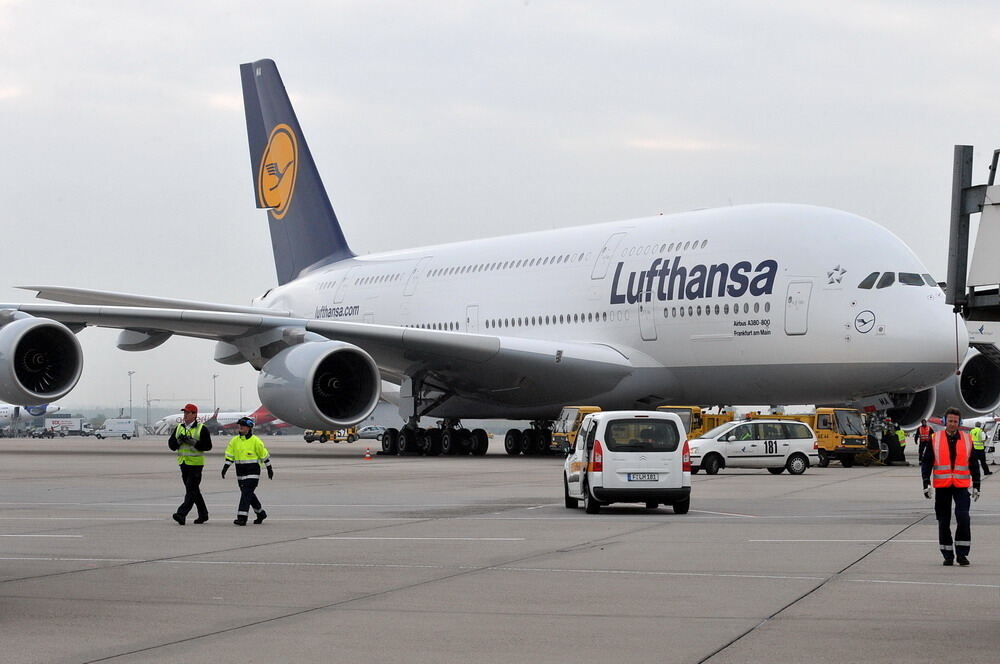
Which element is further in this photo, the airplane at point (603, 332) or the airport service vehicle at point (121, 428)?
the airport service vehicle at point (121, 428)

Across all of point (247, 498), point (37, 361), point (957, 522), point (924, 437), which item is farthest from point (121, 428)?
point (957, 522)

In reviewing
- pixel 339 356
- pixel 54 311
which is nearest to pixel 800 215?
pixel 339 356

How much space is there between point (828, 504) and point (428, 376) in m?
16.2

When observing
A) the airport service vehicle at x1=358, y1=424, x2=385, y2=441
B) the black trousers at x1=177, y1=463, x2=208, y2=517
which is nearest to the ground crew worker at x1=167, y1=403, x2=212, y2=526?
the black trousers at x1=177, y1=463, x2=208, y2=517

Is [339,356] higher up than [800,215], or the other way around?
[800,215]

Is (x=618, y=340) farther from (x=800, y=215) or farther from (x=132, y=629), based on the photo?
(x=132, y=629)

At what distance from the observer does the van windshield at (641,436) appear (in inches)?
650

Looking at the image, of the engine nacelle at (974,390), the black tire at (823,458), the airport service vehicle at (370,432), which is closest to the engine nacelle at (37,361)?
the black tire at (823,458)

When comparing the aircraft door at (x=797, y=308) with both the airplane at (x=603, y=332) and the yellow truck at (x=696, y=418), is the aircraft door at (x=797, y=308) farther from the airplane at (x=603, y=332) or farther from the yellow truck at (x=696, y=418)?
the yellow truck at (x=696, y=418)

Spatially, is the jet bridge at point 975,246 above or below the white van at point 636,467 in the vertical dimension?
above

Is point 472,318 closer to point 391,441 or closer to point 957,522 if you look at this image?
point 391,441

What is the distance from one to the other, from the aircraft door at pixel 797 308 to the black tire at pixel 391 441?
11.5 meters

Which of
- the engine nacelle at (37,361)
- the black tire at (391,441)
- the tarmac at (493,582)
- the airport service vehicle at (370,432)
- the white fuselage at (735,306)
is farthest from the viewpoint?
the airport service vehicle at (370,432)

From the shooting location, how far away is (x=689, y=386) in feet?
94.7
